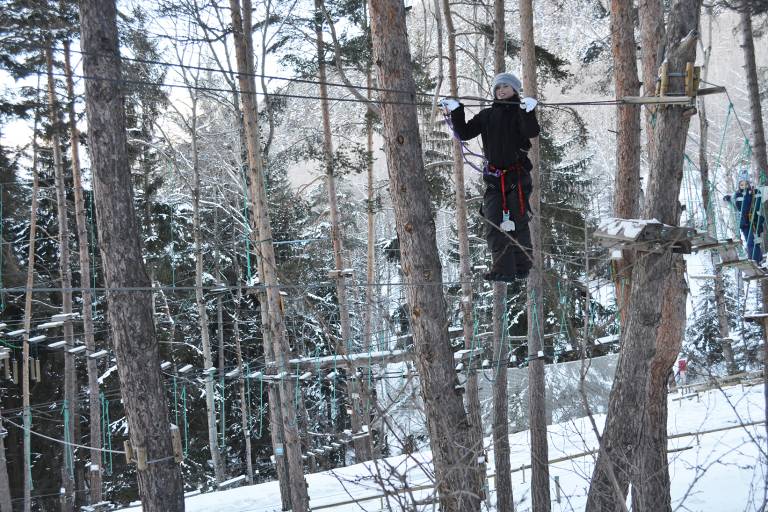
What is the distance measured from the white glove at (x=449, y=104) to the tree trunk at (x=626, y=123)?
264 cm

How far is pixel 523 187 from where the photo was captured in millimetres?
5137

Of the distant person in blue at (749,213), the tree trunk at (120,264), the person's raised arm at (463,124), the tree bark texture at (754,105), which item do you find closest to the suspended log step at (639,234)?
the person's raised arm at (463,124)

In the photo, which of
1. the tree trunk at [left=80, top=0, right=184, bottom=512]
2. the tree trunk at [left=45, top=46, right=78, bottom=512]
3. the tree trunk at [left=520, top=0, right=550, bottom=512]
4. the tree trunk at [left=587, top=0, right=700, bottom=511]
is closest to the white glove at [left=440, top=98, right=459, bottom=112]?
the tree trunk at [left=587, top=0, right=700, bottom=511]

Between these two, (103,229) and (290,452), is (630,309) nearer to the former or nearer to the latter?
(103,229)

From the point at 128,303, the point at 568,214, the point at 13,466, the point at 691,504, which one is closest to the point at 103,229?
the point at 128,303

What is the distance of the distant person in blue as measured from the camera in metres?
8.75

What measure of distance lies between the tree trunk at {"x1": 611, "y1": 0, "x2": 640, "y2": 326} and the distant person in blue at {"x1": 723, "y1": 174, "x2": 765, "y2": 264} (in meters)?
2.33

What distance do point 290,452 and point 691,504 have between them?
204 inches

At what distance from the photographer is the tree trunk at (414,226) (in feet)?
15.5

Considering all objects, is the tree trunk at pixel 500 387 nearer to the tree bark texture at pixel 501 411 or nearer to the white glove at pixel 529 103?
the tree bark texture at pixel 501 411

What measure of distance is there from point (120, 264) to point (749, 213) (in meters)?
7.60

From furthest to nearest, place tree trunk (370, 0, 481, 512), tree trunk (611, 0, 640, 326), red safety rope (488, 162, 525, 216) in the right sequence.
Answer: tree trunk (611, 0, 640, 326), red safety rope (488, 162, 525, 216), tree trunk (370, 0, 481, 512)

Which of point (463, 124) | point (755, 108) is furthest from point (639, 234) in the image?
point (755, 108)

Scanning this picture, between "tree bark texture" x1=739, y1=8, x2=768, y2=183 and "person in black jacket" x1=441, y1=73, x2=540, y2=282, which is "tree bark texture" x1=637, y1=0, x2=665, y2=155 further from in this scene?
"tree bark texture" x1=739, y1=8, x2=768, y2=183
